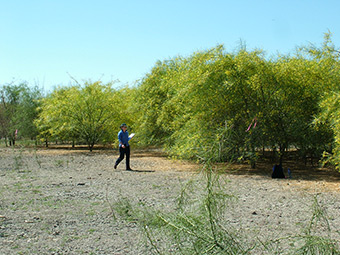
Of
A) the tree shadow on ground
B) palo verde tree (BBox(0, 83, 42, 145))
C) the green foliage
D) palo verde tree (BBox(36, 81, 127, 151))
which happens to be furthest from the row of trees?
palo verde tree (BBox(0, 83, 42, 145))

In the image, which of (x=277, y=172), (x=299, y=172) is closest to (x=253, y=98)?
(x=277, y=172)

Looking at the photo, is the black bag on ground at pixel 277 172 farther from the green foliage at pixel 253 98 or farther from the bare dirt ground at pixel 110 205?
the green foliage at pixel 253 98

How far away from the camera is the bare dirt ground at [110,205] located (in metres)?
5.23

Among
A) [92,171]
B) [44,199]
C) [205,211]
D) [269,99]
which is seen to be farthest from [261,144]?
[205,211]

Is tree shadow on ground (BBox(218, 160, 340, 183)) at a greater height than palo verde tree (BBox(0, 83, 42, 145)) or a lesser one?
lesser

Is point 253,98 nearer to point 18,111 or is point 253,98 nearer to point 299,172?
point 299,172

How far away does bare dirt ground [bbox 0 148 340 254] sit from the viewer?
5.23 metres

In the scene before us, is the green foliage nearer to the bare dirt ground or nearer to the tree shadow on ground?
the tree shadow on ground

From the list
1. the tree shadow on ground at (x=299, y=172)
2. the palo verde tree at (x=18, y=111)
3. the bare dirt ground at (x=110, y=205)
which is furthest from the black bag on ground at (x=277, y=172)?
the palo verde tree at (x=18, y=111)

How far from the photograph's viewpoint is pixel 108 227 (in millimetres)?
5930

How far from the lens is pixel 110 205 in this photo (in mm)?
6363

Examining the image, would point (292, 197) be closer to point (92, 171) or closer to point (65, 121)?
point (92, 171)

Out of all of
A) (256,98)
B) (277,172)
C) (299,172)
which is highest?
(256,98)

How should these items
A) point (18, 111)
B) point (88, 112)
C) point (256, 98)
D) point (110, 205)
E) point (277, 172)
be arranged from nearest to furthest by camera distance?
1. point (110, 205)
2. point (277, 172)
3. point (256, 98)
4. point (88, 112)
5. point (18, 111)
